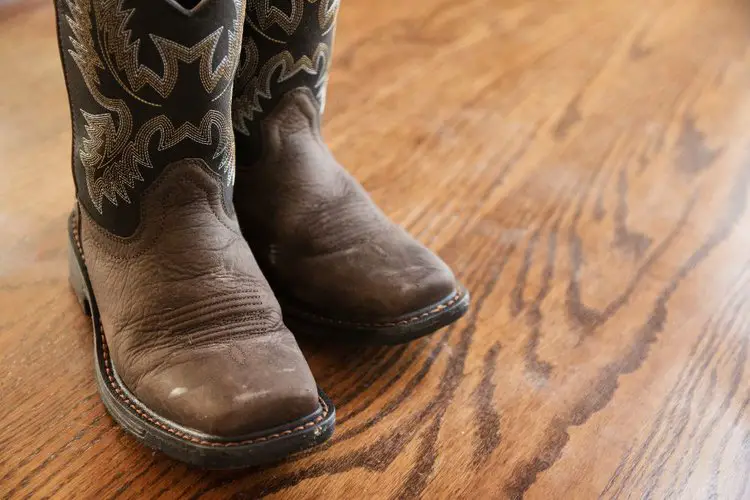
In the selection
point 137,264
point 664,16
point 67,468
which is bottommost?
point 67,468

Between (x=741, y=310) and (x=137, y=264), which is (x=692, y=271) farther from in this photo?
(x=137, y=264)

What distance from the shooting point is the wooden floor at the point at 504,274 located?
2.30 ft

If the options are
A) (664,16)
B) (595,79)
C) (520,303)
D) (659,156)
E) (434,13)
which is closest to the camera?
(520,303)

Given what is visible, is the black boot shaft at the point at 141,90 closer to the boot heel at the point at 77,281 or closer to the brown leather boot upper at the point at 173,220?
the brown leather boot upper at the point at 173,220

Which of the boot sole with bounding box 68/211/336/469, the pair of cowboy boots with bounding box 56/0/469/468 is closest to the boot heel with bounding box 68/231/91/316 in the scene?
the pair of cowboy boots with bounding box 56/0/469/468

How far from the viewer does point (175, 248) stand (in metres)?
0.69

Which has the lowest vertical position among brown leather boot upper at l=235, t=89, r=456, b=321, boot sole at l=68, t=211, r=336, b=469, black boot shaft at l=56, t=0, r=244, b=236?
boot sole at l=68, t=211, r=336, b=469

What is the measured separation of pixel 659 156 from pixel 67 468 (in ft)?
3.37

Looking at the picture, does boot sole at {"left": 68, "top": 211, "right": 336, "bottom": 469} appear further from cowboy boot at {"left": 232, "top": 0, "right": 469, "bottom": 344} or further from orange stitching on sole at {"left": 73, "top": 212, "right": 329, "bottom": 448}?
cowboy boot at {"left": 232, "top": 0, "right": 469, "bottom": 344}

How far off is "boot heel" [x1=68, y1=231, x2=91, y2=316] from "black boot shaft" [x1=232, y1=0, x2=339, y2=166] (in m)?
0.20

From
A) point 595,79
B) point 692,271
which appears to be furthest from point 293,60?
point 595,79

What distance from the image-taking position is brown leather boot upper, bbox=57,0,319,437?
0.60 metres

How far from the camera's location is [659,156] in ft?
4.17

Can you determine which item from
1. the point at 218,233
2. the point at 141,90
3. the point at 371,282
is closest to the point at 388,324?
the point at 371,282
